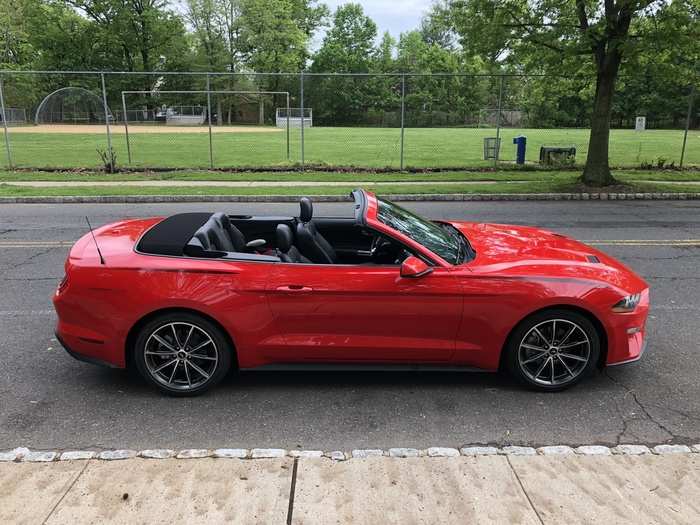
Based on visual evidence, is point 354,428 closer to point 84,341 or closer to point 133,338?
point 133,338

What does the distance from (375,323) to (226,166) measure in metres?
16.2

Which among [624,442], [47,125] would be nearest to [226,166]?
[47,125]

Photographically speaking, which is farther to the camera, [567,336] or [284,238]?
[284,238]

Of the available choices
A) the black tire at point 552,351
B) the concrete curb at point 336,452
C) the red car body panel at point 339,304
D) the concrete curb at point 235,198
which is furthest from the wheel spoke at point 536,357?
the concrete curb at point 235,198

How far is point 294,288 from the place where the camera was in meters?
3.90

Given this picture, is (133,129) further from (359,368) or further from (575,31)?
(359,368)

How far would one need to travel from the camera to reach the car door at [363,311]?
3.90 m

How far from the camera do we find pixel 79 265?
4.01 meters

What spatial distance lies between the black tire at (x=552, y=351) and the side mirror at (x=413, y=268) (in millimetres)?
794

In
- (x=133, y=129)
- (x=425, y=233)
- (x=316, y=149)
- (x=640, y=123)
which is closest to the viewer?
(x=425, y=233)

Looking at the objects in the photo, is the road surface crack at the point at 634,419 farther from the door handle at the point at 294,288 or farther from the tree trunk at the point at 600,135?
the tree trunk at the point at 600,135

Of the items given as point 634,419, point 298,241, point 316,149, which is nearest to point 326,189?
point 298,241

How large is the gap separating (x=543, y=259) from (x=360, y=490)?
2.22 metres

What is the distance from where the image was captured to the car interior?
418 centimetres
